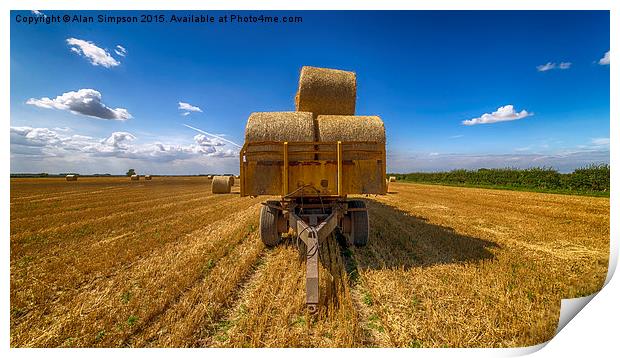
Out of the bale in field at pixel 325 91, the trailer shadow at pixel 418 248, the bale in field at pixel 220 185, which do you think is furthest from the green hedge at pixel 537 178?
the bale in field at pixel 220 185

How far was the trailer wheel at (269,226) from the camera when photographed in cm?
535

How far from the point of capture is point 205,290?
343 centimetres

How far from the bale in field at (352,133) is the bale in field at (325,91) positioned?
1.05 meters

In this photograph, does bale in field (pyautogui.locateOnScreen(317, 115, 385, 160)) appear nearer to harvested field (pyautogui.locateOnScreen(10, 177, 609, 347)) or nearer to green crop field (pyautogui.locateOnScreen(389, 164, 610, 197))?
harvested field (pyautogui.locateOnScreen(10, 177, 609, 347))

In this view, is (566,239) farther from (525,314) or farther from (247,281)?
(247,281)

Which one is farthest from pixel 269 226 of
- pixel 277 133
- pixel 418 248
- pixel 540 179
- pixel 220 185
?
pixel 540 179

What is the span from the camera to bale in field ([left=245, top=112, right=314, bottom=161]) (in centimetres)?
452

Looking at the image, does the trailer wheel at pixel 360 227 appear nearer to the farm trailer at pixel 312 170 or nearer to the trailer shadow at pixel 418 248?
the trailer shadow at pixel 418 248

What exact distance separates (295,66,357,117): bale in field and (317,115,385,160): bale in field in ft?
3.45

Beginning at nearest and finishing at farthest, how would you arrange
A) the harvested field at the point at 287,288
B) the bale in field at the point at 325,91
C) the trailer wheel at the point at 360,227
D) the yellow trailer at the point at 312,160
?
the harvested field at the point at 287,288 → the yellow trailer at the point at 312,160 → the trailer wheel at the point at 360,227 → the bale in field at the point at 325,91

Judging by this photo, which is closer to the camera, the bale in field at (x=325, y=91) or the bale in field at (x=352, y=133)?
the bale in field at (x=352, y=133)

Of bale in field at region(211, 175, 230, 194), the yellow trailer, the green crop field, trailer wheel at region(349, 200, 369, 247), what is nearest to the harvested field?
trailer wheel at region(349, 200, 369, 247)

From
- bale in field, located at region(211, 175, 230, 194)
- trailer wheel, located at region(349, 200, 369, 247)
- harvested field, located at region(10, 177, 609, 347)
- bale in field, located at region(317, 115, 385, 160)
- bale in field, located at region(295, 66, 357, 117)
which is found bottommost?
harvested field, located at region(10, 177, 609, 347)
